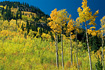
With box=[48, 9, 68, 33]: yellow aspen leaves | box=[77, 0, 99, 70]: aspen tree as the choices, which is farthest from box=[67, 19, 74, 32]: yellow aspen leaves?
box=[77, 0, 99, 70]: aspen tree

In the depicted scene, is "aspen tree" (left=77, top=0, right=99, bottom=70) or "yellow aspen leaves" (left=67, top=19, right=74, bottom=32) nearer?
"aspen tree" (left=77, top=0, right=99, bottom=70)

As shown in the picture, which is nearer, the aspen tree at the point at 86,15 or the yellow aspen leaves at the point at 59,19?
the aspen tree at the point at 86,15

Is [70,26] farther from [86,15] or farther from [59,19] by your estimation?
[86,15]

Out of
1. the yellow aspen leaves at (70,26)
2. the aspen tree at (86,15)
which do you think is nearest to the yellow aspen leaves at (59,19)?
the yellow aspen leaves at (70,26)

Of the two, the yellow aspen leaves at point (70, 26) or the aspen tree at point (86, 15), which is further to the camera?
the yellow aspen leaves at point (70, 26)

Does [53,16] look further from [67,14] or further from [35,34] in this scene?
[35,34]

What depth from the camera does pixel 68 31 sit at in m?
21.9

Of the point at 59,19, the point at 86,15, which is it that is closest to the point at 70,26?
the point at 59,19

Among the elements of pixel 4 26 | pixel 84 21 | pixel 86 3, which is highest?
pixel 4 26

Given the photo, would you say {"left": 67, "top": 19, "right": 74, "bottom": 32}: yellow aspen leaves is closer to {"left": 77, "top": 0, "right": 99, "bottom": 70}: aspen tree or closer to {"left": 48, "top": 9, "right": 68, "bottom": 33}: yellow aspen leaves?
{"left": 48, "top": 9, "right": 68, "bottom": 33}: yellow aspen leaves

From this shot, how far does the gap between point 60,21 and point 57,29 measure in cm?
171

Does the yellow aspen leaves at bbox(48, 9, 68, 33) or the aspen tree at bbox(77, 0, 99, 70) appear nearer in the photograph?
the aspen tree at bbox(77, 0, 99, 70)

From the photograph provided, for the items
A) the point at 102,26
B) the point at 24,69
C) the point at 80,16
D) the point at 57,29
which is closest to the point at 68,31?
the point at 57,29

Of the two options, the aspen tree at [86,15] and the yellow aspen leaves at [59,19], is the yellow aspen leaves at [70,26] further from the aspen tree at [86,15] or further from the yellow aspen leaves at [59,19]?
the aspen tree at [86,15]
